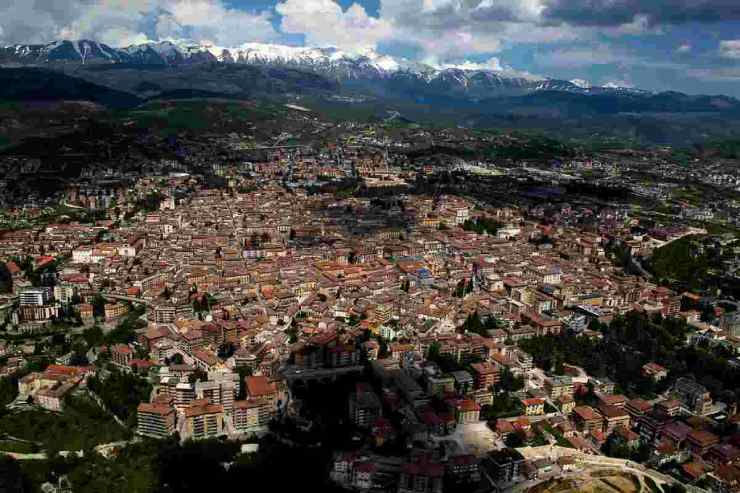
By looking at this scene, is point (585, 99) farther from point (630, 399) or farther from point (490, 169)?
point (630, 399)

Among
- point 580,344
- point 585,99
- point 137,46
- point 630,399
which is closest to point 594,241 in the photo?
point 580,344

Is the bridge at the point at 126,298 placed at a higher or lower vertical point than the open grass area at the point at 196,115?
lower

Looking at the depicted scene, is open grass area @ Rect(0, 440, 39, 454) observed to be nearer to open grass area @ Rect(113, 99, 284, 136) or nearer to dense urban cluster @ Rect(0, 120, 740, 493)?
dense urban cluster @ Rect(0, 120, 740, 493)

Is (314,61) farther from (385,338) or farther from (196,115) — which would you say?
(385,338)

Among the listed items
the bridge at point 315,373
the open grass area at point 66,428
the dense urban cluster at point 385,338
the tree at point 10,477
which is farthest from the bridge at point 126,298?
the tree at point 10,477

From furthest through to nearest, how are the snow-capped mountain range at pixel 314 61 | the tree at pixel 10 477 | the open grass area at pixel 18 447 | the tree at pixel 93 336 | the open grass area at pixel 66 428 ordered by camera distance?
1. the snow-capped mountain range at pixel 314 61
2. the tree at pixel 93 336
3. the open grass area at pixel 66 428
4. the open grass area at pixel 18 447
5. the tree at pixel 10 477

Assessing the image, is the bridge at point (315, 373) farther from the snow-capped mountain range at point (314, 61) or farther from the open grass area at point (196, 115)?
the snow-capped mountain range at point (314, 61)
